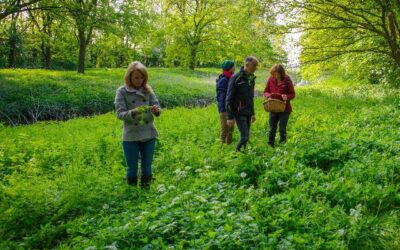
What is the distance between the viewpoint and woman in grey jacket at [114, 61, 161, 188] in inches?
234

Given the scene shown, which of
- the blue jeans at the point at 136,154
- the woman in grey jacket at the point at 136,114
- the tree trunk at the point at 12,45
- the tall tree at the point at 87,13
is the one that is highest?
the tall tree at the point at 87,13

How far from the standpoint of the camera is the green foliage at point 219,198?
428 centimetres

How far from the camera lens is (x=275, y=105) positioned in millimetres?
8461

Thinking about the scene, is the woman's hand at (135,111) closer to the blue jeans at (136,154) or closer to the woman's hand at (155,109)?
the woman's hand at (155,109)

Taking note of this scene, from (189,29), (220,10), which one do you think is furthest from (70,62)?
(220,10)

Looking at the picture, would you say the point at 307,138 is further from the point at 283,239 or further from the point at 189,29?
the point at 189,29

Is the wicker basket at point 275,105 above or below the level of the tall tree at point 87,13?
below

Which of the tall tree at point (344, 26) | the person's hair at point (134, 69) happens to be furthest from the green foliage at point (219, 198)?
the tall tree at point (344, 26)

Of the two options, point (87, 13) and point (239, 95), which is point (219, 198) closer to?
point (239, 95)

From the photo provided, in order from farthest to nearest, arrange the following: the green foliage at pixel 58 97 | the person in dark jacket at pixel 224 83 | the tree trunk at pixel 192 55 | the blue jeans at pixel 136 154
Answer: the tree trunk at pixel 192 55, the green foliage at pixel 58 97, the person in dark jacket at pixel 224 83, the blue jeans at pixel 136 154

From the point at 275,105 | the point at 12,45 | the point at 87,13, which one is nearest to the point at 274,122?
the point at 275,105

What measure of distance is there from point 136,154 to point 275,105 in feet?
12.1

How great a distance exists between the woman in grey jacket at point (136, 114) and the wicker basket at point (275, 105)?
3.19 metres

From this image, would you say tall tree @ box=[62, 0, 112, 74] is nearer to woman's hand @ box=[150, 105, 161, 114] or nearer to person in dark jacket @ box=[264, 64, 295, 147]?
person in dark jacket @ box=[264, 64, 295, 147]
